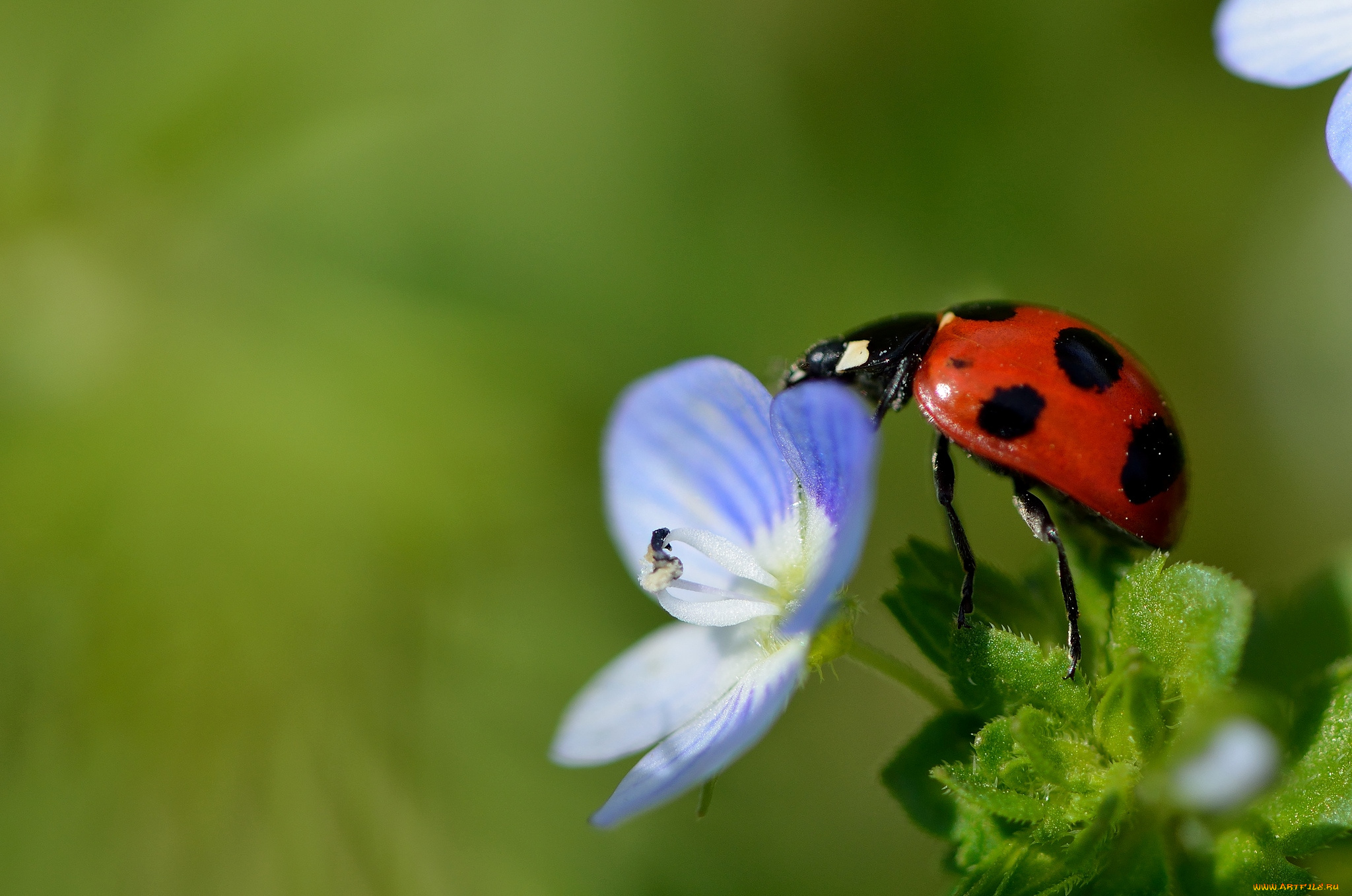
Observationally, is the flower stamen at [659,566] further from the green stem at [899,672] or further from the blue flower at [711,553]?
the green stem at [899,672]

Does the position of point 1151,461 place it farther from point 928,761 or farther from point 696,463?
point 696,463

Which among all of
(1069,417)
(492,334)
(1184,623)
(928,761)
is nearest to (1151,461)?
(1069,417)

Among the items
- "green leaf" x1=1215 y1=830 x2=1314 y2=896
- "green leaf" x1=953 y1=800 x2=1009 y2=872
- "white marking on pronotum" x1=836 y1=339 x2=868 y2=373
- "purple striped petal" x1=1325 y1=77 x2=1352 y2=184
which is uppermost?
"purple striped petal" x1=1325 y1=77 x2=1352 y2=184

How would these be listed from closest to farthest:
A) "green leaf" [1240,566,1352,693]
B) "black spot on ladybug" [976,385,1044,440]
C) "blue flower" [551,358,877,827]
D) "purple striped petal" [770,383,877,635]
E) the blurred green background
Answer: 1. "purple striped petal" [770,383,877,635]
2. "blue flower" [551,358,877,827]
3. "black spot on ladybug" [976,385,1044,440]
4. "green leaf" [1240,566,1352,693]
5. the blurred green background

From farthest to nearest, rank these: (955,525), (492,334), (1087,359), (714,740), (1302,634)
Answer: (492,334), (1302,634), (1087,359), (955,525), (714,740)

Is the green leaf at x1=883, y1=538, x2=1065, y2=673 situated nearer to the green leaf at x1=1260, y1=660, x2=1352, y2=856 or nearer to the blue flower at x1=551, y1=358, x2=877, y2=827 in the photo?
the blue flower at x1=551, y1=358, x2=877, y2=827

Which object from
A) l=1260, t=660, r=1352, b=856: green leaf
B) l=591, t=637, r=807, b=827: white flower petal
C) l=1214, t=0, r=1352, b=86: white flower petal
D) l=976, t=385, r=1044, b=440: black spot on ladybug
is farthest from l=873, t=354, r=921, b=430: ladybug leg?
l=1260, t=660, r=1352, b=856: green leaf

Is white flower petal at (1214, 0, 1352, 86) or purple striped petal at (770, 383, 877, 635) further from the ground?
white flower petal at (1214, 0, 1352, 86)
